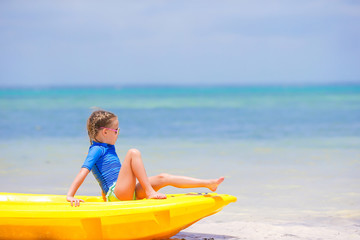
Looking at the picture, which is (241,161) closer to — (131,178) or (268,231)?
(268,231)

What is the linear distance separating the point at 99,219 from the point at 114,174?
18.8 inches

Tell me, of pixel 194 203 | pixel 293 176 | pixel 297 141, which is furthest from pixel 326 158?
pixel 194 203

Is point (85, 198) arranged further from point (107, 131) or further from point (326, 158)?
point (326, 158)

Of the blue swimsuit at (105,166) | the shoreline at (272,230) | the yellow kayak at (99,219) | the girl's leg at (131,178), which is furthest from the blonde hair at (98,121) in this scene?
the shoreline at (272,230)

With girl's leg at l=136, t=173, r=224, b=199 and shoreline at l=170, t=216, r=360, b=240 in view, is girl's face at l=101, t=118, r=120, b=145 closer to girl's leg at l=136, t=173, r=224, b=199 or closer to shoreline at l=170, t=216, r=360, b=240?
girl's leg at l=136, t=173, r=224, b=199

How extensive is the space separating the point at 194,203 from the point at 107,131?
0.80 m

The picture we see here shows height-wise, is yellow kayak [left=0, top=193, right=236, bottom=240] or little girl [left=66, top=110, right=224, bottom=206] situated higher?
little girl [left=66, top=110, right=224, bottom=206]

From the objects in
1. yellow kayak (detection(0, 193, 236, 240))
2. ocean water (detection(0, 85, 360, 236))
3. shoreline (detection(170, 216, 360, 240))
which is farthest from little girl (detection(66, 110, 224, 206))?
ocean water (detection(0, 85, 360, 236))

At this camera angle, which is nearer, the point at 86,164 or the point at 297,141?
the point at 86,164

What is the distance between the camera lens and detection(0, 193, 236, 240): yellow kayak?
10.5 feet

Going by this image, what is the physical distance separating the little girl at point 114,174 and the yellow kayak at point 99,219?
0.42ft

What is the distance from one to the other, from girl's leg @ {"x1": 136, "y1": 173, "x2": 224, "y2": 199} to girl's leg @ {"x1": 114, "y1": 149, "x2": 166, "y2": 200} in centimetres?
7

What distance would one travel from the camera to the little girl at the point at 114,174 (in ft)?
11.2

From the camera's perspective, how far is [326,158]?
303 inches
